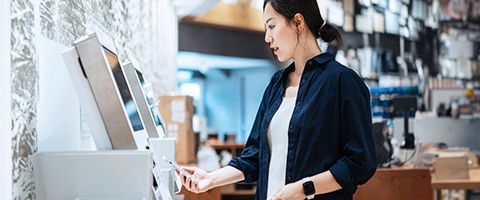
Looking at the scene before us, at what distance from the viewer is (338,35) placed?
1.86 meters

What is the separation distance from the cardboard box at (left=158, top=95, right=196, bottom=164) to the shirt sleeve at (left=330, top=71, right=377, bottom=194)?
3.13 metres

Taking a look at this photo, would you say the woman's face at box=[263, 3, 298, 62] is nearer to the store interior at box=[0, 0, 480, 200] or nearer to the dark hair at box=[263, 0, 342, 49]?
the dark hair at box=[263, 0, 342, 49]

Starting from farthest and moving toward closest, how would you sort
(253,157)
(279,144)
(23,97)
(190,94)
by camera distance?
(190,94), (253,157), (279,144), (23,97)

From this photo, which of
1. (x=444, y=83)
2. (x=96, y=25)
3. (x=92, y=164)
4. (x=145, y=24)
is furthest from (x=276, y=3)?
(x=444, y=83)

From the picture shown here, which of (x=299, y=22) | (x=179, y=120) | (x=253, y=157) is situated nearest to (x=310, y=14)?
(x=299, y=22)

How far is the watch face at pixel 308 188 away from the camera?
1.60 meters

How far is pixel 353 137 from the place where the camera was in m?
1.65

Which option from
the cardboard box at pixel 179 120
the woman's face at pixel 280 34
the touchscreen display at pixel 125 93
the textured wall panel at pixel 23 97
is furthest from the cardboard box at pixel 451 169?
the textured wall panel at pixel 23 97

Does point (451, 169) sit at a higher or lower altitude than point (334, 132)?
lower

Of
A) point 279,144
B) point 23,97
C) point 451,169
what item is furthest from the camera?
point 451,169

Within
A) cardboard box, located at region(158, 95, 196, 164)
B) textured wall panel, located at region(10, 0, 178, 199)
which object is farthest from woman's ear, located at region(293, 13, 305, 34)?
cardboard box, located at region(158, 95, 196, 164)

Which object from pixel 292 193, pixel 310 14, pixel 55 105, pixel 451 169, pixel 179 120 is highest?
pixel 310 14

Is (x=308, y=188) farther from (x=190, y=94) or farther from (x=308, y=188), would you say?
(x=190, y=94)

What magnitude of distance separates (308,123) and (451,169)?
239 centimetres
